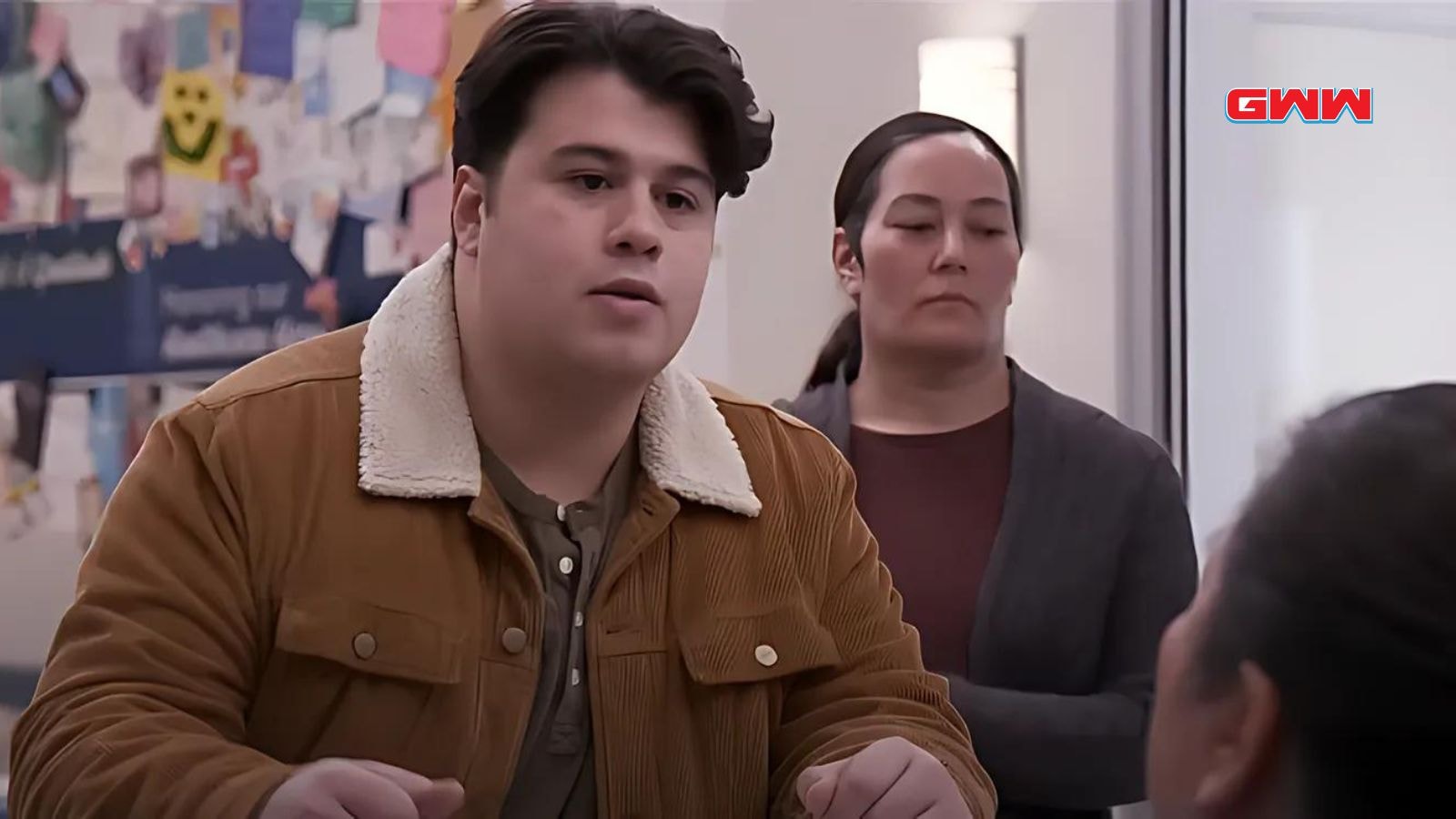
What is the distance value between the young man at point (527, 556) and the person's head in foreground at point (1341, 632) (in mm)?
423

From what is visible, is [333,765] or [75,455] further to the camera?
[75,455]

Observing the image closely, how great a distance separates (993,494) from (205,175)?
44.2 inches

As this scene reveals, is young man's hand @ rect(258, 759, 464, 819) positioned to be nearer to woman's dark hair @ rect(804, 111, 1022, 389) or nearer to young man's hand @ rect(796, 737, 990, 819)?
young man's hand @ rect(796, 737, 990, 819)

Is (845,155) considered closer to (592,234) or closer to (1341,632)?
(592,234)

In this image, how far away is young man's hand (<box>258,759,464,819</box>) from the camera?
3.12ft

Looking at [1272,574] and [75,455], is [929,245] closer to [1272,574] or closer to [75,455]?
[1272,574]

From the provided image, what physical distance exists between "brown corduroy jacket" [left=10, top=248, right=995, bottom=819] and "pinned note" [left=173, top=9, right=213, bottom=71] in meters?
0.96

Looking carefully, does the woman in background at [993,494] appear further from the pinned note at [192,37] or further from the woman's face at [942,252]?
the pinned note at [192,37]

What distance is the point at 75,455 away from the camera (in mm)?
1977

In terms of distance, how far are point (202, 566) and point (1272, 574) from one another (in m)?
0.72

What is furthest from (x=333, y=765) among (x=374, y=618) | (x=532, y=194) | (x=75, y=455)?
(x=75, y=455)

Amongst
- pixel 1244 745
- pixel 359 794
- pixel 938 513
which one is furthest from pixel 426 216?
pixel 1244 745

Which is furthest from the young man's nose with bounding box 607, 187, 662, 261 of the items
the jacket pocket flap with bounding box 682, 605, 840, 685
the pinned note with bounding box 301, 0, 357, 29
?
the pinned note with bounding box 301, 0, 357, 29

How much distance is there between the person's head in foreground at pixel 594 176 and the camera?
1141mm
